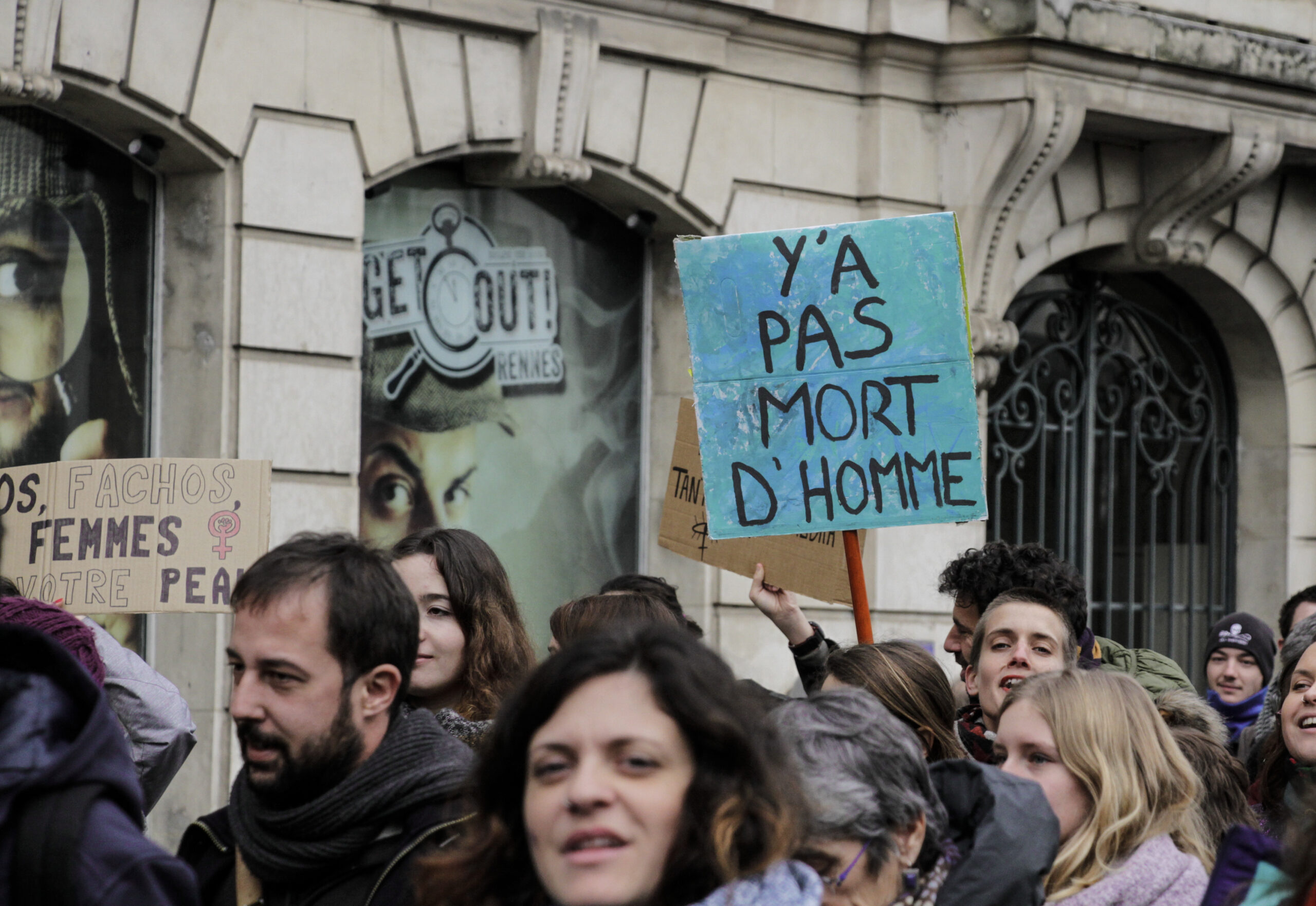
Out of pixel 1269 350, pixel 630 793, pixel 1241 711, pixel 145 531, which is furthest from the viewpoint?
pixel 1269 350

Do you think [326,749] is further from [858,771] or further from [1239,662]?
[1239,662]

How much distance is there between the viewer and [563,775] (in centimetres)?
229

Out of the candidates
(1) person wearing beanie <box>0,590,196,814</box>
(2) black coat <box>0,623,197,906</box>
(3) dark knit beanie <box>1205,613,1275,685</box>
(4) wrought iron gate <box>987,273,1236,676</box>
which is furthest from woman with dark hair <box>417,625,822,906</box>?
(4) wrought iron gate <box>987,273,1236,676</box>

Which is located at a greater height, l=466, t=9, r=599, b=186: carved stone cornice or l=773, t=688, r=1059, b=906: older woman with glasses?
l=466, t=9, r=599, b=186: carved stone cornice

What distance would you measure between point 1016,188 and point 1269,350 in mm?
2608

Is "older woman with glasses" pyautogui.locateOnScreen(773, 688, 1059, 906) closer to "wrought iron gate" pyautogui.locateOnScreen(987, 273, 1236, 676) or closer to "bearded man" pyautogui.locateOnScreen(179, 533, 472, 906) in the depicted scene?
"bearded man" pyautogui.locateOnScreen(179, 533, 472, 906)

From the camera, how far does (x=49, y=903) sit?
89.0 inches

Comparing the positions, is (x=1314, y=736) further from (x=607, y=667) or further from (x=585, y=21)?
(x=585, y=21)

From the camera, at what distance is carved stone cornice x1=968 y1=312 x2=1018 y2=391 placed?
Result: 948 centimetres

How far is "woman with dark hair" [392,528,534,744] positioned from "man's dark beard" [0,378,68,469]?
3.46 metres

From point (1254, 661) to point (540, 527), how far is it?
10.5 feet

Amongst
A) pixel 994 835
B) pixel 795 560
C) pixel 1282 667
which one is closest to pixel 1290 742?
pixel 1282 667

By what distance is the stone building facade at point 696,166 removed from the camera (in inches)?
290

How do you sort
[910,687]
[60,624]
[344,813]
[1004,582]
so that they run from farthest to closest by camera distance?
[1004,582] → [910,687] → [60,624] → [344,813]
